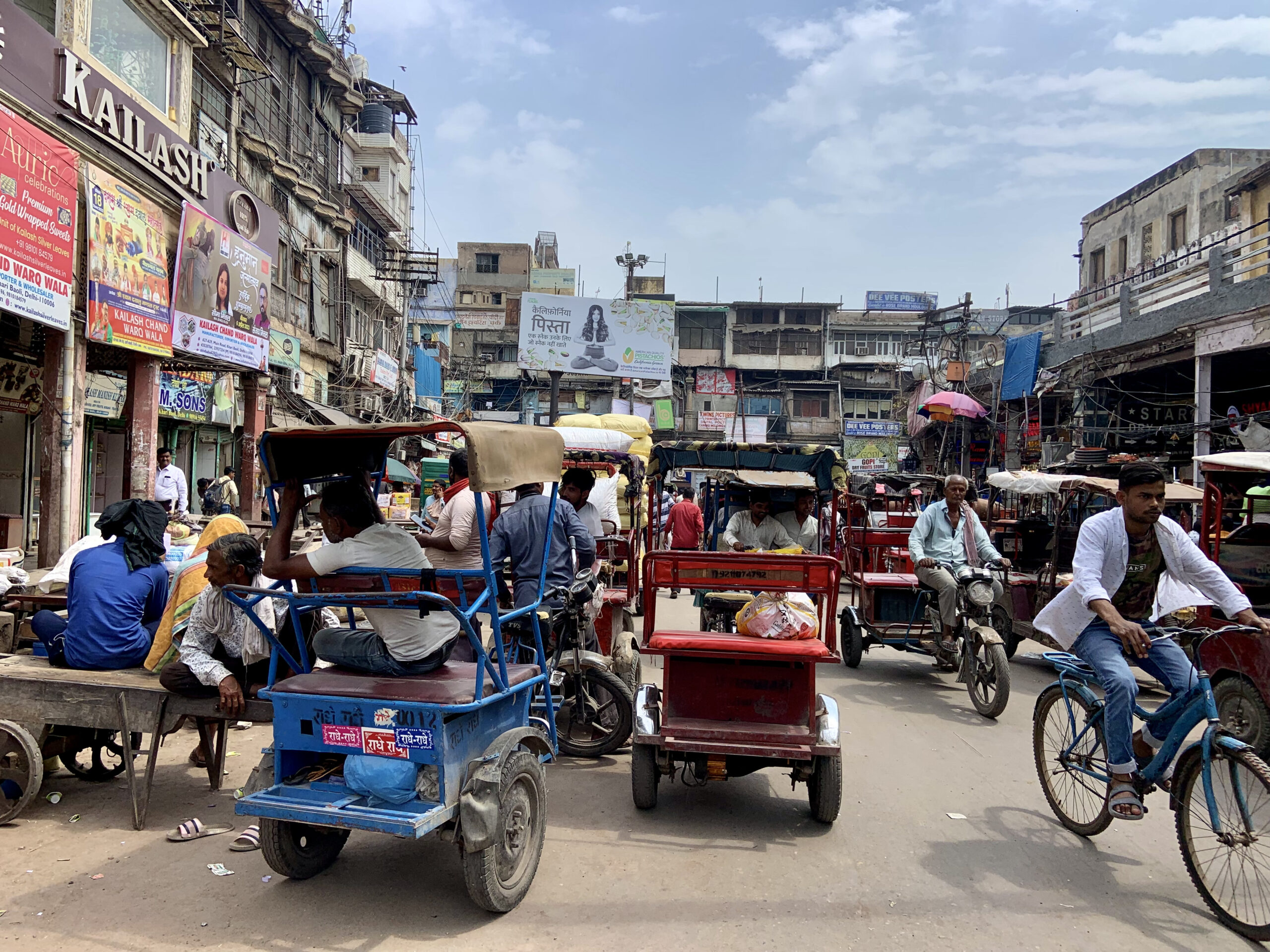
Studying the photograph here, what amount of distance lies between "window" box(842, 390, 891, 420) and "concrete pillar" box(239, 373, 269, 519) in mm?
40647

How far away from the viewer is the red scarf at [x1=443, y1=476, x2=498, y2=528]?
20.0 feet

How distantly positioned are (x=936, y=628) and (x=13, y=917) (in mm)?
7574

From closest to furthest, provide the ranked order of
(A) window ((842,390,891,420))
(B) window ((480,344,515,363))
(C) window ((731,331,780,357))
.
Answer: (A) window ((842,390,891,420)), (C) window ((731,331,780,357)), (B) window ((480,344,515,363))

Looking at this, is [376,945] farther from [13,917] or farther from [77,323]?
[77,323]

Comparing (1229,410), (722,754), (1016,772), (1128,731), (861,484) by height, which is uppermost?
(1229,410)

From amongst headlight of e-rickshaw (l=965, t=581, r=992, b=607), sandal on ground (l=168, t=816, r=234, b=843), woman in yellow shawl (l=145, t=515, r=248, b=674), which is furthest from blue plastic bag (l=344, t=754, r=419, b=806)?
headlight of e-rickshaw (l=965, t=581, r=992, b=607)

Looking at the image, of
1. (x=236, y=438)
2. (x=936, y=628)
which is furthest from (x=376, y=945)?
(x=236, y=438)

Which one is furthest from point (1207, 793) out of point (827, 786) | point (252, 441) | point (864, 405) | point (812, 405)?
A: point (864, 405)

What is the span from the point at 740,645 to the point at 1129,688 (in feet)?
6.37

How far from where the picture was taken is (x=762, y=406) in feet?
175

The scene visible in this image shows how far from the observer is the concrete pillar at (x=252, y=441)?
53.3ft

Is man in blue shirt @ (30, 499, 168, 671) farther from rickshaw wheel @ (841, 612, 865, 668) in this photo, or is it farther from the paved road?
rickshaw wheel @ (841, 612, 865, 668)

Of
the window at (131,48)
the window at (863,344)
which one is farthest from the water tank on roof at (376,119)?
the window at (863,344)

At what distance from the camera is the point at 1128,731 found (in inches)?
163
